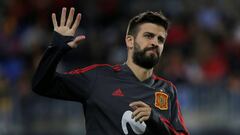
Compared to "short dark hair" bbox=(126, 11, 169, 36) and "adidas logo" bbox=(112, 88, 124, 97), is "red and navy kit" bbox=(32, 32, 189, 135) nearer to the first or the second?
"adidas logo" bbox=(112, 88, 124, 97)

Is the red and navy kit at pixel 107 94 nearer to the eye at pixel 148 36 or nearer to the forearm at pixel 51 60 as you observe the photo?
the forearm at pixel 51 60

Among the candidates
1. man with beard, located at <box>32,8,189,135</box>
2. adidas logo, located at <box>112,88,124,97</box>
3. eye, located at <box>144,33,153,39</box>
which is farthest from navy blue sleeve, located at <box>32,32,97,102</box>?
eye, located at <box>144,33,153,39</box>

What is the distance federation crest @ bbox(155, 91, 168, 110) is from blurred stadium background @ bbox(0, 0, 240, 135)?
15.4 feet

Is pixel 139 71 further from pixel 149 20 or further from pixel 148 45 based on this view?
pixel 149 20

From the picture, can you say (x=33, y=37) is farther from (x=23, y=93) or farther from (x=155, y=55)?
(x=155, y=55)

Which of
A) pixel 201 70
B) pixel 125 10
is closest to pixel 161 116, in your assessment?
pixel 201 70

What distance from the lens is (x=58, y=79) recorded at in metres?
5.57

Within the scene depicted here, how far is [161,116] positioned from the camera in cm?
565

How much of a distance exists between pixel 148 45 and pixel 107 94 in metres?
0.51

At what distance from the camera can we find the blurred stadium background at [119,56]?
34.4 feet

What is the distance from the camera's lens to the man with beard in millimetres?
5445

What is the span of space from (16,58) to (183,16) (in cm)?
305

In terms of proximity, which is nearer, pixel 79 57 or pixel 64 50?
pixel 64 50

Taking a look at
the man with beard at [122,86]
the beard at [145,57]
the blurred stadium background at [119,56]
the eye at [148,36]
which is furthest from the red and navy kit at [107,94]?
the blurred stadium background at [119,56]
